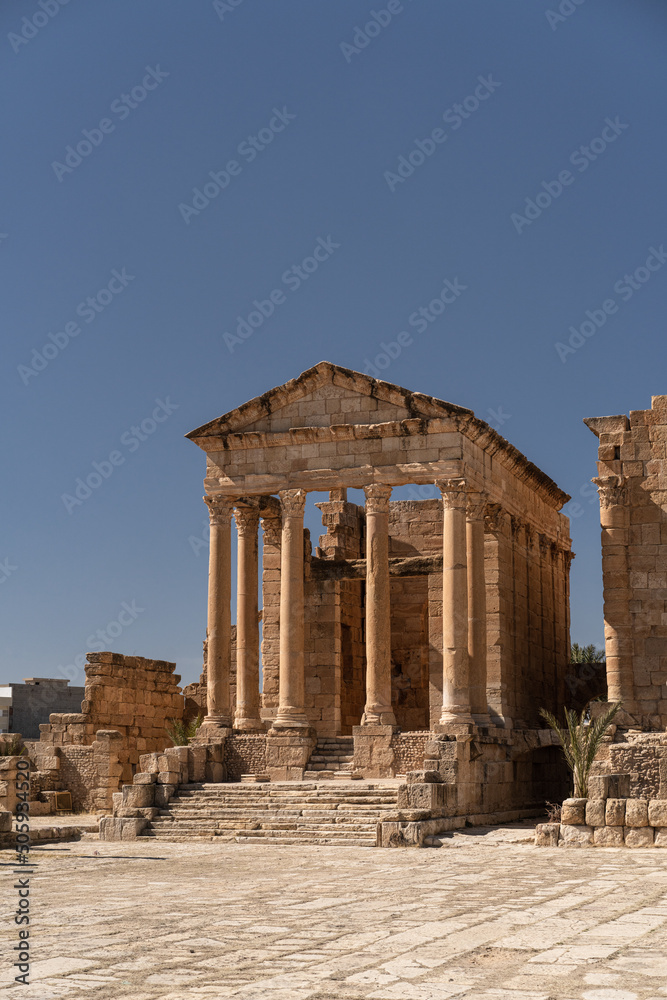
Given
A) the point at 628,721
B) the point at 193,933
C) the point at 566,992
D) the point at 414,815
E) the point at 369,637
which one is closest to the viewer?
the point at 566,992

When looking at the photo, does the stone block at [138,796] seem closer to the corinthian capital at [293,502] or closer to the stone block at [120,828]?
the stone block at [120,828]

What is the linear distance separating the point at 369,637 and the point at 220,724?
12.2 feet

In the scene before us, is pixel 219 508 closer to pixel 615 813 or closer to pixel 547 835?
pixel 547 835

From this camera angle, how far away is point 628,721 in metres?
20.7

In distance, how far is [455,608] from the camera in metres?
22.6

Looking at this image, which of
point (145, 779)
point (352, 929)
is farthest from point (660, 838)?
point (145, 779)

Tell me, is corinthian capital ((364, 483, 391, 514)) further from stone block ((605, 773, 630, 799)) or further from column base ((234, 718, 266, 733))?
stone block ((605, 773, 630, 799))

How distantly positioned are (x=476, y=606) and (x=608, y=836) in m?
7.68

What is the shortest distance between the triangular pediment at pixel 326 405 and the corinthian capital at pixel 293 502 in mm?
1327

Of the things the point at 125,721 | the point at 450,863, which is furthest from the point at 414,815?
the point at 125,721

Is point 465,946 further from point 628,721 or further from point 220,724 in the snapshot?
point 220,724

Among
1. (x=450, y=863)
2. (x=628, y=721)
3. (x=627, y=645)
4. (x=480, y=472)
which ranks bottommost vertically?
(x=450, y=863)

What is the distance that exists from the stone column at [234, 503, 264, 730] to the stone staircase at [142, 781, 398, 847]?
302cm

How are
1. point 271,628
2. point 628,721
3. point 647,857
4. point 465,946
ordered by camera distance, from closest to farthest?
point 465,946 → point 647,857 → point 628,721 → point 271,628
